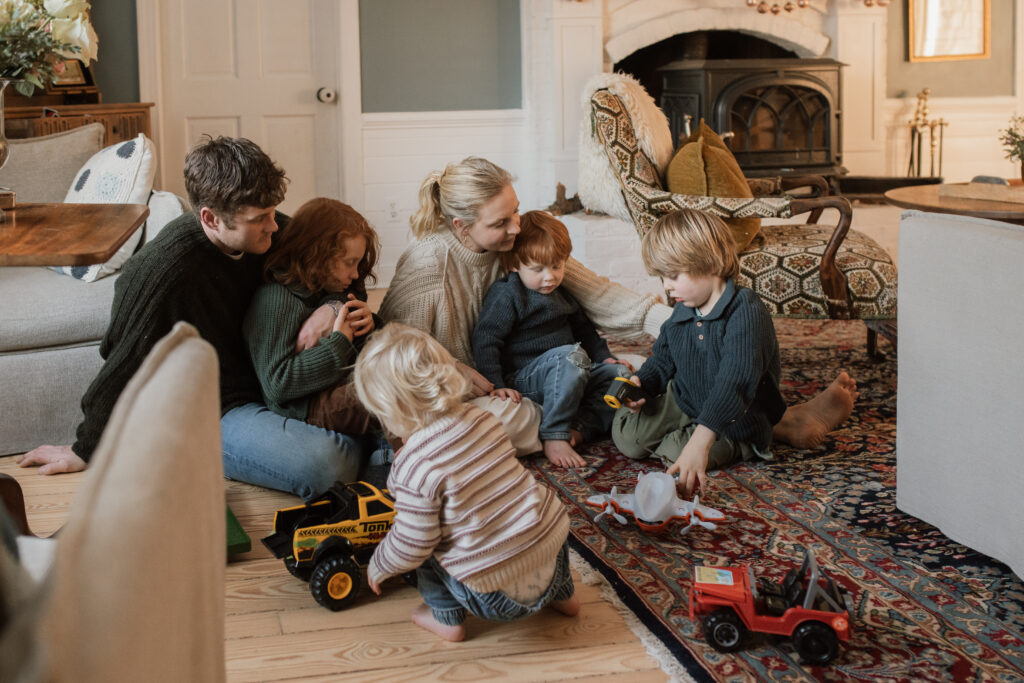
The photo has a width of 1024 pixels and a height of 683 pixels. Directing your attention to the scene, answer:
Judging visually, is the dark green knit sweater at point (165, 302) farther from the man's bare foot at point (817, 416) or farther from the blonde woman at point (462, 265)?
the man's bare foot at point (817, 416)

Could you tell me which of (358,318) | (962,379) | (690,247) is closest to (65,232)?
(358,318)

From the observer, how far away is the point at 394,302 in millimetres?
2918

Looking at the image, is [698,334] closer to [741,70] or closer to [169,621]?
[169,621]

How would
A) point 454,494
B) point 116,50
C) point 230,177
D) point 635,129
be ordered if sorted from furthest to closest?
point 116,50, point 635,129, point 230,177, point 454,494

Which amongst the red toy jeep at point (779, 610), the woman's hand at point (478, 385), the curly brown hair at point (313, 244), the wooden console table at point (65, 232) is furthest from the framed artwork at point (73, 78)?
the red toy jeep at point (779, 610)

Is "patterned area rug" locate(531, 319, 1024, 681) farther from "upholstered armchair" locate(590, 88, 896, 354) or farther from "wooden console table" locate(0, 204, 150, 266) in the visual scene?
"wooden console table" locate(0, 204, 150, 266)

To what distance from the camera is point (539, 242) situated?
2.89 meters

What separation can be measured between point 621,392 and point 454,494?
3.38 ft

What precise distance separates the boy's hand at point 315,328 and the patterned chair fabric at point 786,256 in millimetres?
1609

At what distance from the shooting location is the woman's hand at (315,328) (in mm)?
2564

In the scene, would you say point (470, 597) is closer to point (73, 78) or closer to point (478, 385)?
point (478, 385)

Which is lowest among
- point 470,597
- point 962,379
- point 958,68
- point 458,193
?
point 470,597

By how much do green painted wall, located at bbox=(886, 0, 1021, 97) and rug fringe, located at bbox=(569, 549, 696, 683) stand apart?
4895mm

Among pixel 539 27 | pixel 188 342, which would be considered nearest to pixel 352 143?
pixel 539 27
